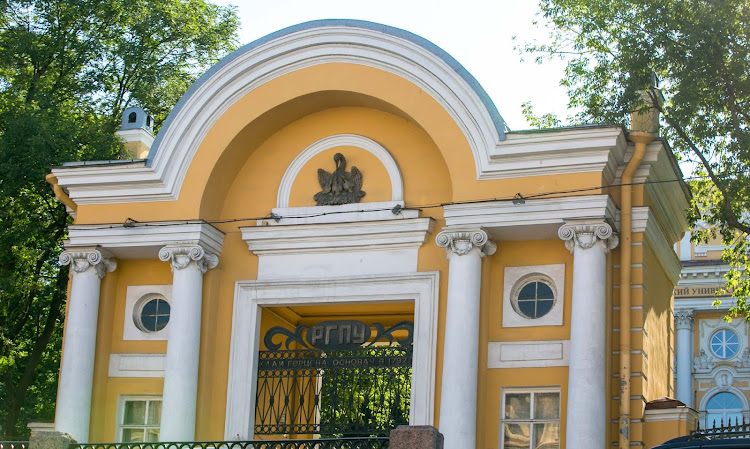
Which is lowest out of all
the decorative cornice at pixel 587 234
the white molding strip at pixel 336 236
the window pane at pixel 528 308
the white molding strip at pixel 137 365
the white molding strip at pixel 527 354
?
the white molding strip at pixel 137 365

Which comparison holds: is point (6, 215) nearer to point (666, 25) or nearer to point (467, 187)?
point (467, 187)

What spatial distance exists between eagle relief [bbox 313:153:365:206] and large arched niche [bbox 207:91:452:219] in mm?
132

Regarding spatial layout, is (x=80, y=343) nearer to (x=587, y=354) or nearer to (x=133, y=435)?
(x=133, y=435)

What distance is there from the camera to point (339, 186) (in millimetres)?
16531

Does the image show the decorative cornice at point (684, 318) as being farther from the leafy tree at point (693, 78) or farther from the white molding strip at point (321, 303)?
the white molding strip at point (321, 303)

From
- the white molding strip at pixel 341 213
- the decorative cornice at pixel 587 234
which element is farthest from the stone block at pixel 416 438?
the white molding strip at pixel 341 213

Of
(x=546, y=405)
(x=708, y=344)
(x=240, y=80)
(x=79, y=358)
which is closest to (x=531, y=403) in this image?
(x=546, y=405)

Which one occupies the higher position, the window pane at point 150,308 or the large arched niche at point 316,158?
the large arched niche at point 316,158

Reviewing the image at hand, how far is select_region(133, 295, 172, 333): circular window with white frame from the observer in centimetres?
1700

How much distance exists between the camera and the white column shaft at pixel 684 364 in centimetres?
3531

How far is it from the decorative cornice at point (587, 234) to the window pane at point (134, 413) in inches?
256

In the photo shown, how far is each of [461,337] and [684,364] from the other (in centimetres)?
2251

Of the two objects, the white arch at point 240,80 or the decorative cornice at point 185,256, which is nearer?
the white arch at point 240,80

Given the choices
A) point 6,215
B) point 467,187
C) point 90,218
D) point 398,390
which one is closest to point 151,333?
point 90,218
